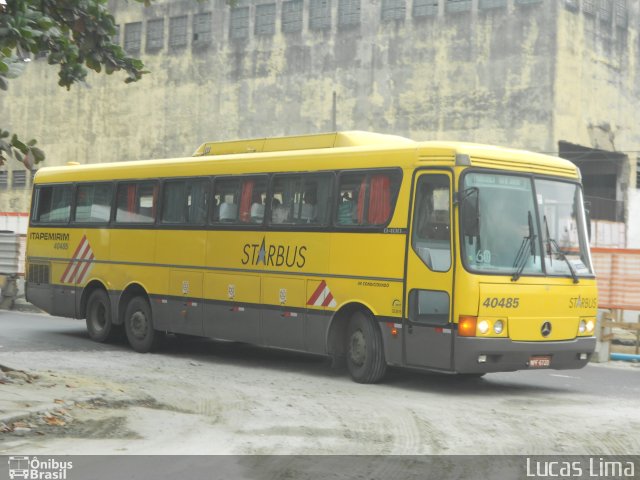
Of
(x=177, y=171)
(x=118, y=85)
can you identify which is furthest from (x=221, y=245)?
(x=118, y=85)

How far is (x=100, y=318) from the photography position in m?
18.9

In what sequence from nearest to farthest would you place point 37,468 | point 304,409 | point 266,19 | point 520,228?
point 37,468, point 304,409, point 520,228, point 266,19

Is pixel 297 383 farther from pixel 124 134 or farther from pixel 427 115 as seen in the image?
pixel 124 134

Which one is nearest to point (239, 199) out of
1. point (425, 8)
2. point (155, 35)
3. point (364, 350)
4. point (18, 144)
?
point (364, 350)

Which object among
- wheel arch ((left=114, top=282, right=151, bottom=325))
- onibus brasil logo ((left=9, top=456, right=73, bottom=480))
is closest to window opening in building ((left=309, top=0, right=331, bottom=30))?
wheel arch ((left=114, top=282, right=151, bottom=325))

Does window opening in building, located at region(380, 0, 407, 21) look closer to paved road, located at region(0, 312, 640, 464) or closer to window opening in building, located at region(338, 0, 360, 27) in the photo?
window opening in building, located at region(338, 0, 360, 27)

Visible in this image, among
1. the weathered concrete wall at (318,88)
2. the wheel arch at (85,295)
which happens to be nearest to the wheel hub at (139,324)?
→ the wheel arch at (85,295)

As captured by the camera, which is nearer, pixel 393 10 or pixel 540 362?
pixel 540 362

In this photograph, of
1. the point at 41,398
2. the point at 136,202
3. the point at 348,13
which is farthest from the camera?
the point at 348,13

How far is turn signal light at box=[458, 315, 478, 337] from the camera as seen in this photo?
12594mm

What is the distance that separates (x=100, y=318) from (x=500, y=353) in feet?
27.9

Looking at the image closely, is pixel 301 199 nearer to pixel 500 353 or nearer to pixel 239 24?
pixel 500 353

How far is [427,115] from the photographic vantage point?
4609 centimetres

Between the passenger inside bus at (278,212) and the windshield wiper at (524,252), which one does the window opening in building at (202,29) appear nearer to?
the passenger inside bus at (278,212)
